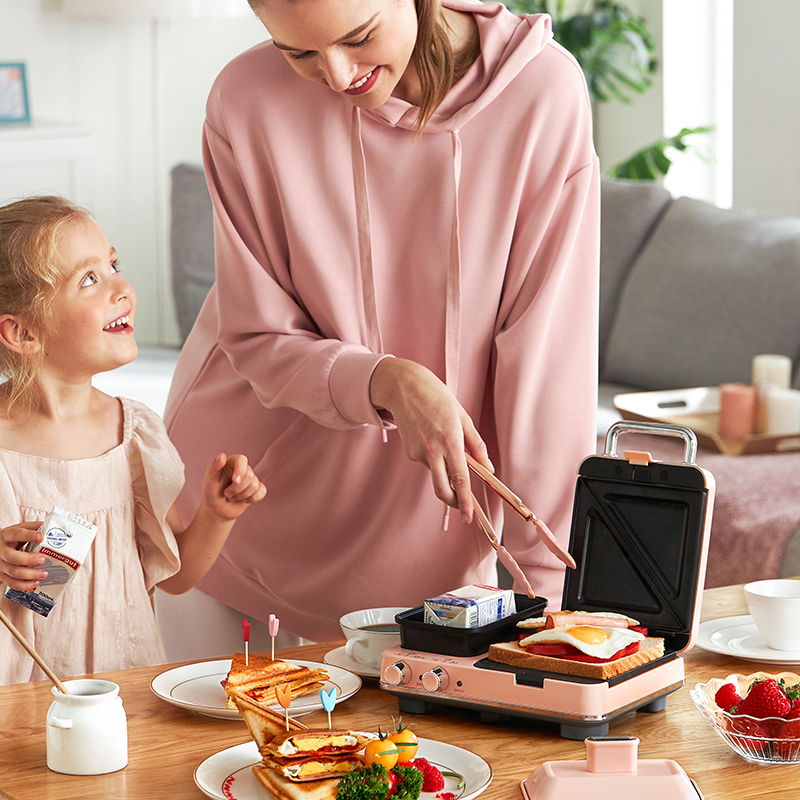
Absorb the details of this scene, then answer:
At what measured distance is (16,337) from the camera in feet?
4.91

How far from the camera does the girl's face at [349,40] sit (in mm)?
1189

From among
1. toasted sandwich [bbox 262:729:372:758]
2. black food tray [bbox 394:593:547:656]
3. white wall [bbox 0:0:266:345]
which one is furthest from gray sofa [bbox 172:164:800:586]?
white wall [bbox 0:0:266:345]

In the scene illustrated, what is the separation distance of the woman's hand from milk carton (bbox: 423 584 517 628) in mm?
81

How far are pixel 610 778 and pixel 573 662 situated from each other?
0.46 ft

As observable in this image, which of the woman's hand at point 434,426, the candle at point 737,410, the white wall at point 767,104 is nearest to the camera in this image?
the woman's hand at point 434,426

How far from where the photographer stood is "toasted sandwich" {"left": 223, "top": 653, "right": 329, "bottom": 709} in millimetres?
1050

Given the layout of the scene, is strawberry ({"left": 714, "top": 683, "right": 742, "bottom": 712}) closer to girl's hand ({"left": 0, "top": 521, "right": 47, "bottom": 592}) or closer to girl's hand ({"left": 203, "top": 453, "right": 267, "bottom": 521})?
girl's hand ({"left": 203, "top": 453, "right": 267, "bottom": 521})

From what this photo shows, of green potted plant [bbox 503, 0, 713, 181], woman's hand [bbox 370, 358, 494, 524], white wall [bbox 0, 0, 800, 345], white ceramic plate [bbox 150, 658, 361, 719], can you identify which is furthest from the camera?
white wall [bbox 0, 0, 800, 345]

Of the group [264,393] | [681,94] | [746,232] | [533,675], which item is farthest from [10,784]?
[681,94]

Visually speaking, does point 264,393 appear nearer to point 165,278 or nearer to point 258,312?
point 258,312

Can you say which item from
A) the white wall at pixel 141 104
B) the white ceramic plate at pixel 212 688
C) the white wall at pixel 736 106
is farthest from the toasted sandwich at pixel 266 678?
the white wall at pixel 141 104

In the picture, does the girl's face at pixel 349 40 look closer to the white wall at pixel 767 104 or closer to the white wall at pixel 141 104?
the white wall at pixel 767 104

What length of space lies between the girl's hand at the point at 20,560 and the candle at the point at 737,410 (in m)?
2.17

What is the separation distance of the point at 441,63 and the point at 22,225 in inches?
22.5
